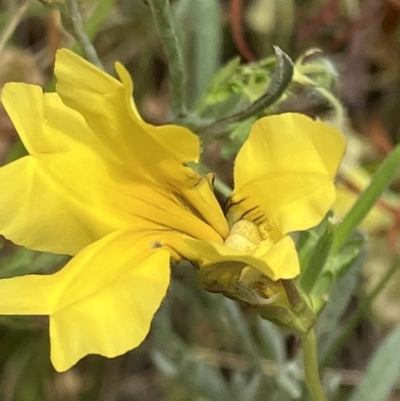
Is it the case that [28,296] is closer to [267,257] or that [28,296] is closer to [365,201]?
[267,257]

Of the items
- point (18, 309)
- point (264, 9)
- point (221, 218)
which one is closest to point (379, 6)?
point (264, 9)

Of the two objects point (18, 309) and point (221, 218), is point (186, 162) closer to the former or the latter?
point (221, 218)

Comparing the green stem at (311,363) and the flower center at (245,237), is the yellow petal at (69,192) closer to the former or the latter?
the flower center at (245,237)

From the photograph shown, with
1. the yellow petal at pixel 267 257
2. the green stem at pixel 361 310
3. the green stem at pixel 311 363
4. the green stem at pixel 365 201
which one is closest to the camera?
the yellow petal at pixel 267 257

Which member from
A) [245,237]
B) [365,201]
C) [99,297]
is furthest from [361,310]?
[99,297]

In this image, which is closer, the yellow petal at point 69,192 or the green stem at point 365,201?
the yellow petal at point 69,192

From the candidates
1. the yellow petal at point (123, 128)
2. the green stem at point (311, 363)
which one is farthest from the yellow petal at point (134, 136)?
the green stem at point (311, 363)

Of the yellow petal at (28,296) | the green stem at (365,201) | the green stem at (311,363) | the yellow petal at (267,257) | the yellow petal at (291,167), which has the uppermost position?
the yellow petal at (291,167)

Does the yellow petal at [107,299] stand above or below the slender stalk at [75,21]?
below

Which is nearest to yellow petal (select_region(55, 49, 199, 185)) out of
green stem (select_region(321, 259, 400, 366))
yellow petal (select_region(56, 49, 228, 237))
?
yellow petal (select_region(56, 49, 228, 237))
